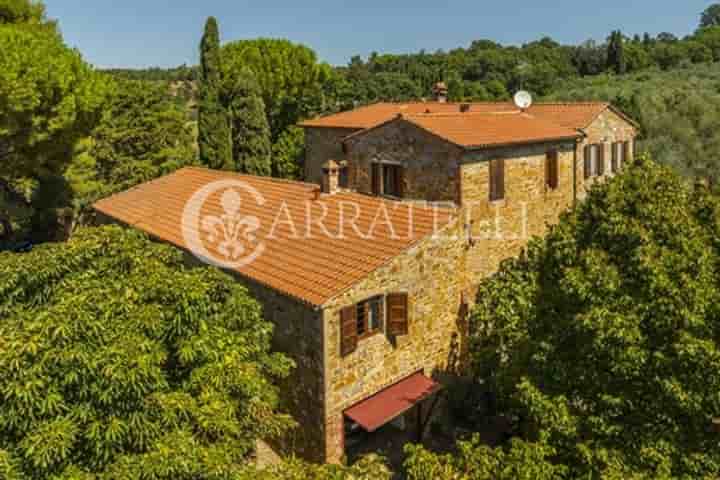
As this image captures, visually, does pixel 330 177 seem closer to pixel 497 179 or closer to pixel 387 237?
pixel 387 237

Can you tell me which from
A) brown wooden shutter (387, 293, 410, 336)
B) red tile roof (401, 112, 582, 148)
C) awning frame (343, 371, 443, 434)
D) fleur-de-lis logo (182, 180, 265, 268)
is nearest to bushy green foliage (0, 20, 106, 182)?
fleur-de-lis logo (182, 180, 265, 268)

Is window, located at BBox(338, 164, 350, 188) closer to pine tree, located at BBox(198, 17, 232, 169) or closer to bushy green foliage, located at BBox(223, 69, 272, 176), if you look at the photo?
bushy green foliage, located at BBox(223, 69, 272, 176)

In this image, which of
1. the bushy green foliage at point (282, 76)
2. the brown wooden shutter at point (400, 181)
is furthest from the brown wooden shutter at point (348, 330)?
the bushy green foliage at point (282, 76)

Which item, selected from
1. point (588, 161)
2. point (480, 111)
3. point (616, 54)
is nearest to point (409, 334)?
point (588, 161)

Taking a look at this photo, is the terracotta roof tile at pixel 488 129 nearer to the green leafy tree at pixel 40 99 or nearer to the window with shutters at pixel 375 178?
the window with shutters at pixel 375 178

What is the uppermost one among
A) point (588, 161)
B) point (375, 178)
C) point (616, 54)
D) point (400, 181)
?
point (616, 54)

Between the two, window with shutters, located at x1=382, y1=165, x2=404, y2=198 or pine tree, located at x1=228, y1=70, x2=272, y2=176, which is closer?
window with shutters, located at x1=382, y1=165, x2=404, y2=198

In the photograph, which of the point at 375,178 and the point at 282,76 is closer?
the point at 375,178
